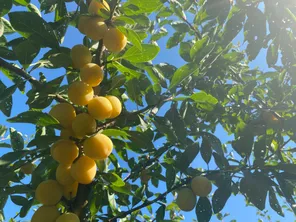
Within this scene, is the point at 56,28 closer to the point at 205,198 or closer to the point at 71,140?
the point at 71,140

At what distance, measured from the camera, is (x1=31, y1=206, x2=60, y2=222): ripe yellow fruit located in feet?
4.15

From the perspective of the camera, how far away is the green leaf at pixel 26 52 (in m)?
1.37

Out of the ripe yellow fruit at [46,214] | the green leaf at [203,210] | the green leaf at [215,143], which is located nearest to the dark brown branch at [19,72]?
the ripe yellow fruit at [46,214]

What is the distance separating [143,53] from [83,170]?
1.85 ft

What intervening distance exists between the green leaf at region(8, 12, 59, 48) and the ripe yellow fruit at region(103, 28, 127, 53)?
0.23m

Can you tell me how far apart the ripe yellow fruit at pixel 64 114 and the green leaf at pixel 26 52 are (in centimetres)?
26

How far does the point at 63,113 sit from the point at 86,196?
367 millimetres

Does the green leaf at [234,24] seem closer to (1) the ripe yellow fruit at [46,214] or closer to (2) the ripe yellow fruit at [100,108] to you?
(2) the ripe yellow fruit at [100,108]

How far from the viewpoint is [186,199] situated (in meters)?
2.00

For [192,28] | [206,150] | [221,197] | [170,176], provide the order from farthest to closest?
→ [192,28]
[170,176]
[206,150]
[221,197]

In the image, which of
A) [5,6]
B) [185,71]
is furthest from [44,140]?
[185,71]

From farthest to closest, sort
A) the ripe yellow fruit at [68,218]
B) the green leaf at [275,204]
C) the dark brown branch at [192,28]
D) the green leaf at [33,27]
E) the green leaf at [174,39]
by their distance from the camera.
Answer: the green leaf at [174,39]
the dark brown branch at [192,28]
the green leaf at [275,204]
the green leaf at [33,27]
the ripe yellow fruit at [68,218]

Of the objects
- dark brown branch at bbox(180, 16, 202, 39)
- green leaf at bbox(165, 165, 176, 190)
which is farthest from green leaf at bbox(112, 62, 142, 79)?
dark brown branch at bbox(180, 16, 202, 39)

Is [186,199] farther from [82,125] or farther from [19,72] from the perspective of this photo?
[19,72]
